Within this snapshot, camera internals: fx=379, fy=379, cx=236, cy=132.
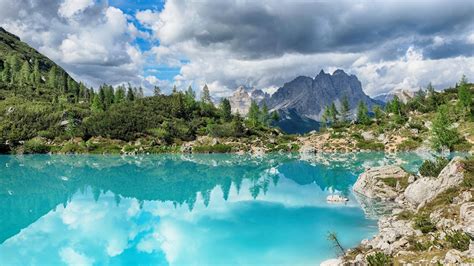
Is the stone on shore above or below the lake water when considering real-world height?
above

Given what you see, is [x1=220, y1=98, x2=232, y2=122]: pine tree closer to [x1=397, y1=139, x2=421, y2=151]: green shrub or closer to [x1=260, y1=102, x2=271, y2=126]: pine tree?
[x1=260, y1=102, x2=271, y2=126]: pine tree

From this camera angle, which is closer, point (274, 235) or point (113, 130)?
point (274, 235)

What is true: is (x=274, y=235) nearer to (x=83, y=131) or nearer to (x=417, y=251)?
(x=417, y=251)

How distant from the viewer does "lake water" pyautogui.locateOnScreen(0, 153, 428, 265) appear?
30.3 m

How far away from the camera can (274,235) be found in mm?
34625

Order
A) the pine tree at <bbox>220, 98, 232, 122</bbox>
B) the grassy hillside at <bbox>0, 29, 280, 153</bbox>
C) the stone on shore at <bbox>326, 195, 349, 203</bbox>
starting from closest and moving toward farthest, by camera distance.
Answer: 1. the stone on shore at <bbox>326, 195, 349, 203</bbox>
2. the grassy hillside at <bbox>0, 29, 280, 153</bbox>
3. the pine tree at <bbox>220, 98, 232, 122</bbox>

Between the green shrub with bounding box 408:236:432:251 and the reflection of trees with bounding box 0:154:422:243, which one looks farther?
the reflection of trees with bounding box 0:154:422:243

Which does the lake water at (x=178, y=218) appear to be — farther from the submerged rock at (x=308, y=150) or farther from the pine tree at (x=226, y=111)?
the pine tree at (x=226, y=111)

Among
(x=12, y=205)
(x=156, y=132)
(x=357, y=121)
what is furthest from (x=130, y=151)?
(x=357, y=121)

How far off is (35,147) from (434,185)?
135991mm

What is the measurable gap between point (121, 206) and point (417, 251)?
39.3 metres

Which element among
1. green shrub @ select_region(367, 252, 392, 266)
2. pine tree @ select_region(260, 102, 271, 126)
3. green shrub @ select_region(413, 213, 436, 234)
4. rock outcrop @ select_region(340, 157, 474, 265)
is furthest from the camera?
pine tree @ select_region(260, 102, 271, 126)

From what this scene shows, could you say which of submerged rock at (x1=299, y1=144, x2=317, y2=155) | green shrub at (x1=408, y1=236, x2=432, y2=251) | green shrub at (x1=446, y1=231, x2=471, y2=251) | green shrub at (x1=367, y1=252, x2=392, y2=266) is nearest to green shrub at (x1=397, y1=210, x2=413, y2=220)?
green shrub at (x1=408, y1=236, x2=432, y2=251)

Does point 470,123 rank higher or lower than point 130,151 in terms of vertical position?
higher
